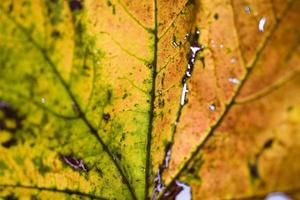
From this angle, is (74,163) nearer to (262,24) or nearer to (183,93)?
(183,93)

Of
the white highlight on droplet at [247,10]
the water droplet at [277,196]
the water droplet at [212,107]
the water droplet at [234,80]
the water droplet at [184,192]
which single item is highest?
the white highlight on droplet at [247,10]

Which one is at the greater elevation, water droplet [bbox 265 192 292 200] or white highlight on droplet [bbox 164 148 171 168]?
white highlight on droplet [bbox 164 148 171 168]

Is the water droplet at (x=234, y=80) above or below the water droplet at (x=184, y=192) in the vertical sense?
above

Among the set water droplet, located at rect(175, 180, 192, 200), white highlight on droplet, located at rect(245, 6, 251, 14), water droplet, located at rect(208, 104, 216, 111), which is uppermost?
white highlight on droplet, located at rect(245, 6, 251, 14)

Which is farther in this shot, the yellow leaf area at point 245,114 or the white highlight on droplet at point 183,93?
the white highlight on droplet at point 183,93

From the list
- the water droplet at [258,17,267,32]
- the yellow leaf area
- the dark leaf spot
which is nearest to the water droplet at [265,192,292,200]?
the yellow leaf area

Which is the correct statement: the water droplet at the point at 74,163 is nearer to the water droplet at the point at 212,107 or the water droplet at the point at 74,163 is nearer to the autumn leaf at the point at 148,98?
the autumn leaf at the point at 148,98

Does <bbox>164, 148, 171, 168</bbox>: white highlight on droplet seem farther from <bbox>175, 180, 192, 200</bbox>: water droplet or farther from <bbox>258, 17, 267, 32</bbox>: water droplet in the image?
<bbox>258, 17, 267, 32</bbox>: water droplet

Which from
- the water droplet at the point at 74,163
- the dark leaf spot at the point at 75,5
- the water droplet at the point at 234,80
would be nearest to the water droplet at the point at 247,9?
the water droplet at the point at 234,80

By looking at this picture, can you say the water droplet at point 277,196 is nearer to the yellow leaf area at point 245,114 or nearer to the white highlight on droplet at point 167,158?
the yellow leaf area at point 245,114
